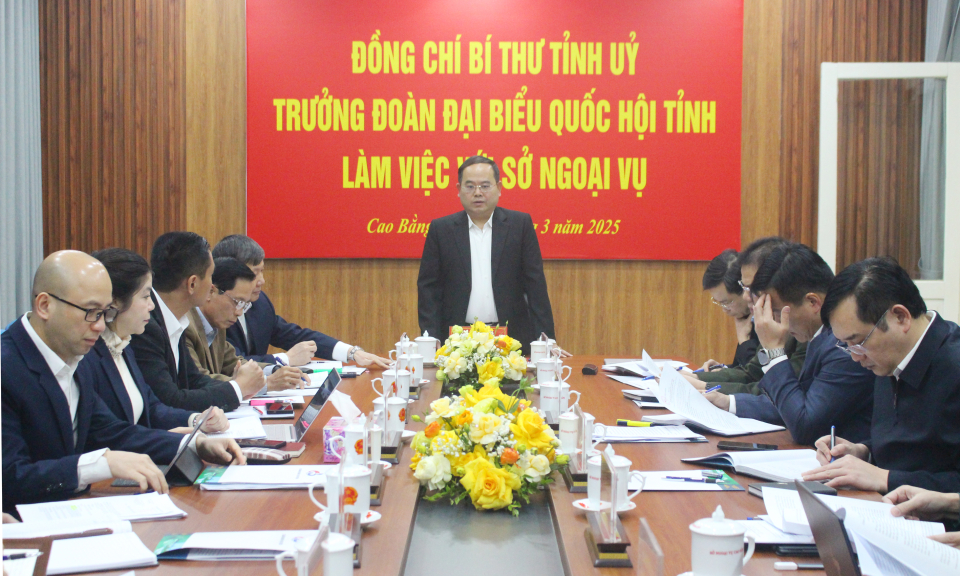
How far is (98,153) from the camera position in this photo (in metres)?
5.39

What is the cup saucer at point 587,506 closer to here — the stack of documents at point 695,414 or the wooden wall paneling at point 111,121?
the stack of documents at point 695,414

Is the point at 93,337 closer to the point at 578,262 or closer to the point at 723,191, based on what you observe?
the point at 578,262

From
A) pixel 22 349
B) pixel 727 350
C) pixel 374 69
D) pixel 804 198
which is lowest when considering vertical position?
pixel 727 350

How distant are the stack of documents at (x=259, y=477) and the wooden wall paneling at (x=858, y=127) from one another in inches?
170

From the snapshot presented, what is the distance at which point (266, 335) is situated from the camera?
425 centimetres

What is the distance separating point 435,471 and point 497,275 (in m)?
2.88

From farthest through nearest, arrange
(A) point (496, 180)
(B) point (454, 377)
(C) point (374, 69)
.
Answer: (C) point (374, 69)
(A) point (496, 180)
(B) point (454, 377)

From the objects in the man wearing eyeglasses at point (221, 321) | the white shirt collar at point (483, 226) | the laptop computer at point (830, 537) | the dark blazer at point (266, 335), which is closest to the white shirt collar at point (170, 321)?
the man wearing eyeglasses at point (221, 321)

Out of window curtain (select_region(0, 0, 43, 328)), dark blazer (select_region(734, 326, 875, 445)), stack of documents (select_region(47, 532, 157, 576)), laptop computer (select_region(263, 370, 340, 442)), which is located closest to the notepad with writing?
dark blazer (select_region(734, 326, 875, 445))

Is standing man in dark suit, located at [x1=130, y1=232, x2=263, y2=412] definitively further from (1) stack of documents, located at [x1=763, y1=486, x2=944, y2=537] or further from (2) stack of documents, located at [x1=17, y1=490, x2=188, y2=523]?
(1) stack of documents, located at [x1=763, y1=486, x2=944, y2=537]

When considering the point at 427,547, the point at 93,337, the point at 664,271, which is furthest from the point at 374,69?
the point at 427,547

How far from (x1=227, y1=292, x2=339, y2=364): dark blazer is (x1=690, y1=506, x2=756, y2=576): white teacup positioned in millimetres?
2908

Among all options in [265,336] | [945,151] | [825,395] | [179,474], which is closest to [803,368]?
[825,395]

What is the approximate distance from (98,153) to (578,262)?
128 inches
